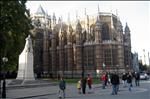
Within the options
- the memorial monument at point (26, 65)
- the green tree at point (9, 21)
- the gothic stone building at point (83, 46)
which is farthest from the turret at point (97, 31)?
the green tree at point (9, 21)

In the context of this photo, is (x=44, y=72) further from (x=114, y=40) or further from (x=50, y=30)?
(x=114, y=40)

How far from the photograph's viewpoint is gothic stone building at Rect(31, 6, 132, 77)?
75.5 meters

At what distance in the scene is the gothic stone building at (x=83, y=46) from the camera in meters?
75.5

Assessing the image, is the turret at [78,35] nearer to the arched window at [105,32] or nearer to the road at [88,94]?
the arched window at [105,32]

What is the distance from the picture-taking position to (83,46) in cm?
7919

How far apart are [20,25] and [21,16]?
2.32ft

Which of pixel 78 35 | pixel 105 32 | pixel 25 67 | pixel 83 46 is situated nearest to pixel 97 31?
pixel 105 32

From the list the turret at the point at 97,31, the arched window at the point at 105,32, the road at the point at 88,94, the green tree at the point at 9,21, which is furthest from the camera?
the arched window at the point at 105,32

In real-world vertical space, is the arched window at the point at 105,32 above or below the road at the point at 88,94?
above

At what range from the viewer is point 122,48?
76.9 metres

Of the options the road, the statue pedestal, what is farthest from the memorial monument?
the road

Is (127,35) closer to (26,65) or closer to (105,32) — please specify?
(105,32)

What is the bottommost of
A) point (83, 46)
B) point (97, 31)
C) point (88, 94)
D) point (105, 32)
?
point (88, 94)

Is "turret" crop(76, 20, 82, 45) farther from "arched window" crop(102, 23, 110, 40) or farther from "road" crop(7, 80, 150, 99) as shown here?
"road" crop(7, 80, 150, 99)
